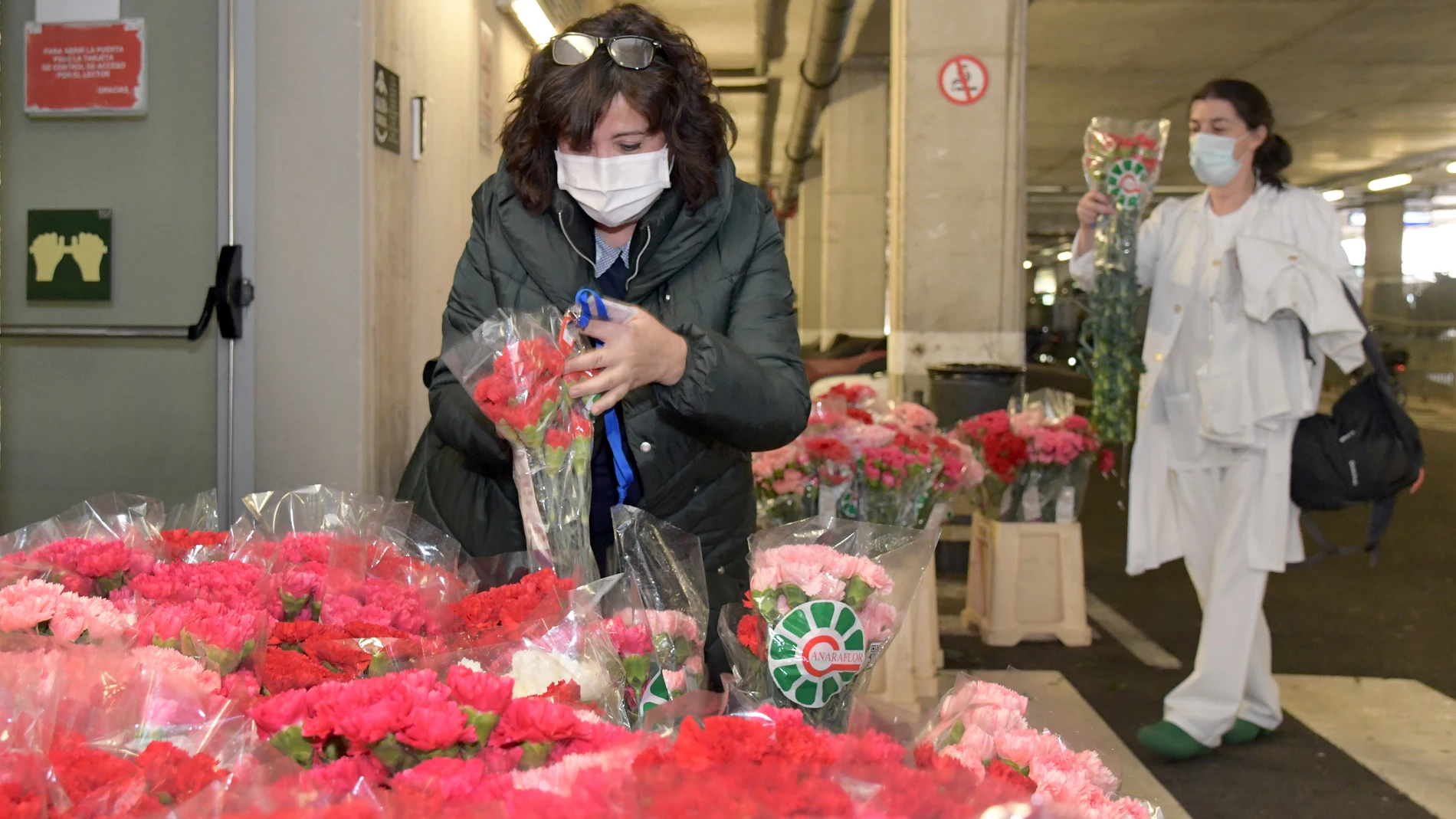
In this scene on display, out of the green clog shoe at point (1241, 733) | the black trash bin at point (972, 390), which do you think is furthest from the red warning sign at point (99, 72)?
the black trash bin at point (972, 390)

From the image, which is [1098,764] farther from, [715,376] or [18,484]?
[18,484]

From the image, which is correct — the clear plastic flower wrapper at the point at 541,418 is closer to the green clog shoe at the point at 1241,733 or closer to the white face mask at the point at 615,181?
the white face mask at the point at 615,181

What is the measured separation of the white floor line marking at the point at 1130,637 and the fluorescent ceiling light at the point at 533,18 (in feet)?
12.6

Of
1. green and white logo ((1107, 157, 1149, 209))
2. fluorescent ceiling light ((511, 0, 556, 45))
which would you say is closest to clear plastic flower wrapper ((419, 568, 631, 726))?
green and white logo ((1107, 157, 1149, 209))

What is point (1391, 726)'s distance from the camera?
4484mm

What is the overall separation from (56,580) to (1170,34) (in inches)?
551

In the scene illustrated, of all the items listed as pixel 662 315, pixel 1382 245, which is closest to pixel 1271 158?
pixel 662 315

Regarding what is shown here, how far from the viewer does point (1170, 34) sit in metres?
13.5

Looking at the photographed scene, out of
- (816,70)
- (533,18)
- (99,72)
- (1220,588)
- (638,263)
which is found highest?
(816,70)

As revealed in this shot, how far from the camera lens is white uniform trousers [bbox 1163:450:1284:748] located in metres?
3.94

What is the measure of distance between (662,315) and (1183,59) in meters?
14.3

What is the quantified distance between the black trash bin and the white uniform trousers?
3145mm

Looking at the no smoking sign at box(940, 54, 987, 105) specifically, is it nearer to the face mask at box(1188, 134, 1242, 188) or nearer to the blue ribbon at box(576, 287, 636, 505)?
the face mask at box(1188, 134, 1242, 188)

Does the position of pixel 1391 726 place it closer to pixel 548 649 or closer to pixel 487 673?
pixel 548 649
